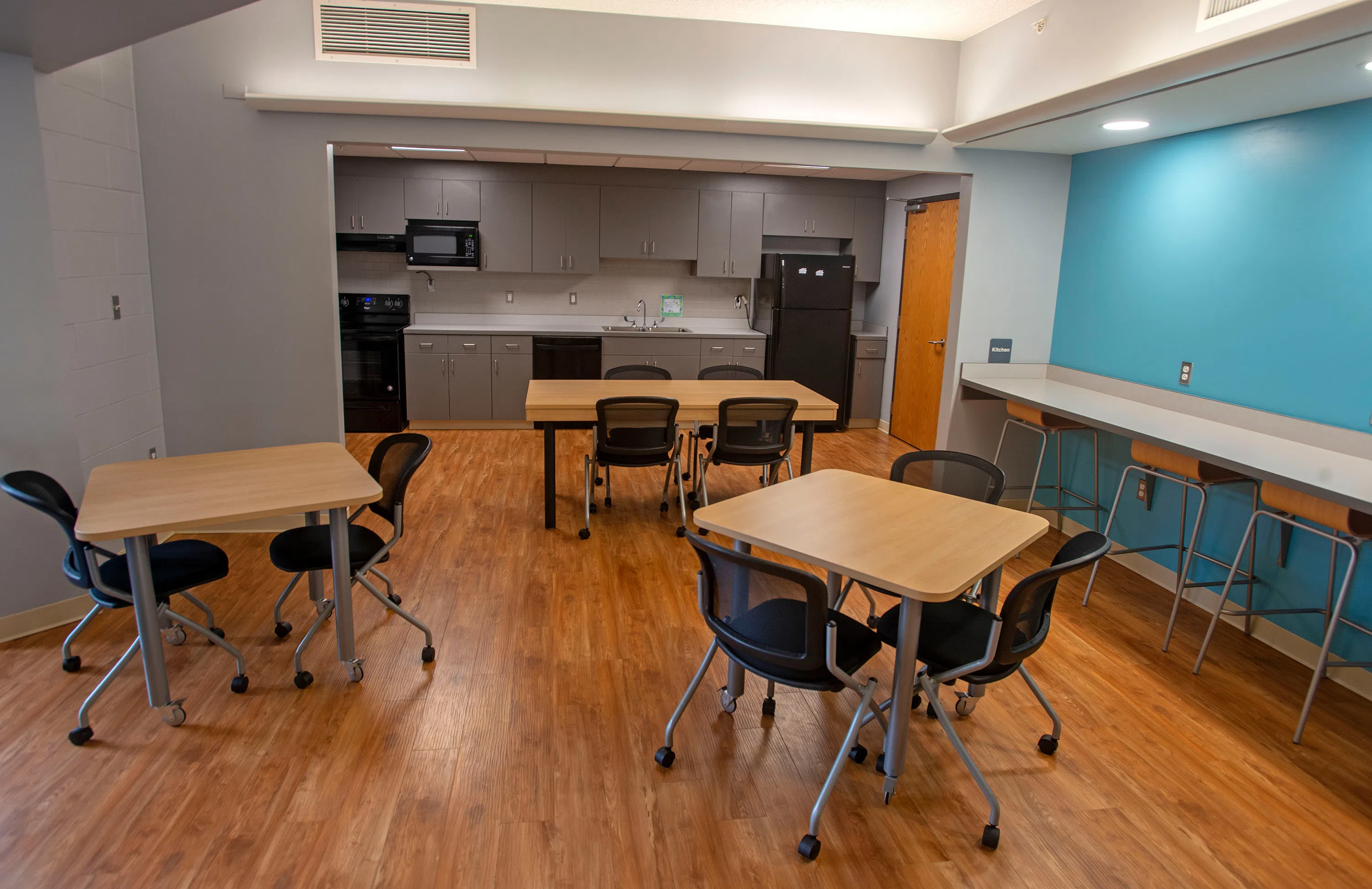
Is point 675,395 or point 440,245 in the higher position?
point 440,245

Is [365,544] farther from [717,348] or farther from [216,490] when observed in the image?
[717,348]

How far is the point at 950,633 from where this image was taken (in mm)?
2674

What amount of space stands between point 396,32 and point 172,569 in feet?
10.4

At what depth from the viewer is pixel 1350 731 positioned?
3070mm

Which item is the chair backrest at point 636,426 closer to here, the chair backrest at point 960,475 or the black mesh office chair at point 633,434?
the black mesh office chair at point 633,434

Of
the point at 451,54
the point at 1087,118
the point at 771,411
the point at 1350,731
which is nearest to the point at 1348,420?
the point at 1350,731

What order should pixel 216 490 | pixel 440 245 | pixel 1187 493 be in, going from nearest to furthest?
1. pixel 216 490
2. pixel 1187 493
3. pixel 440 245

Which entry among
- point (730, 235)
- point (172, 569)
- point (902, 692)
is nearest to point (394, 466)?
point (172, 569)

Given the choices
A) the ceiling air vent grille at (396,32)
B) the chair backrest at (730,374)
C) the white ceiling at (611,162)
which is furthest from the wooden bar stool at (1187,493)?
the ceiling air vent grille at (396,32)

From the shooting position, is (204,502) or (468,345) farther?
(468,345)

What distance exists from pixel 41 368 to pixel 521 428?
4470mm

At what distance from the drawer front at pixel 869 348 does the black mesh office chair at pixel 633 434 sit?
351cm

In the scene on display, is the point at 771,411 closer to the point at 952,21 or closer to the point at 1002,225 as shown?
the point at 1002,225

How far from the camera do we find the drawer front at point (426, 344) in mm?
7395
